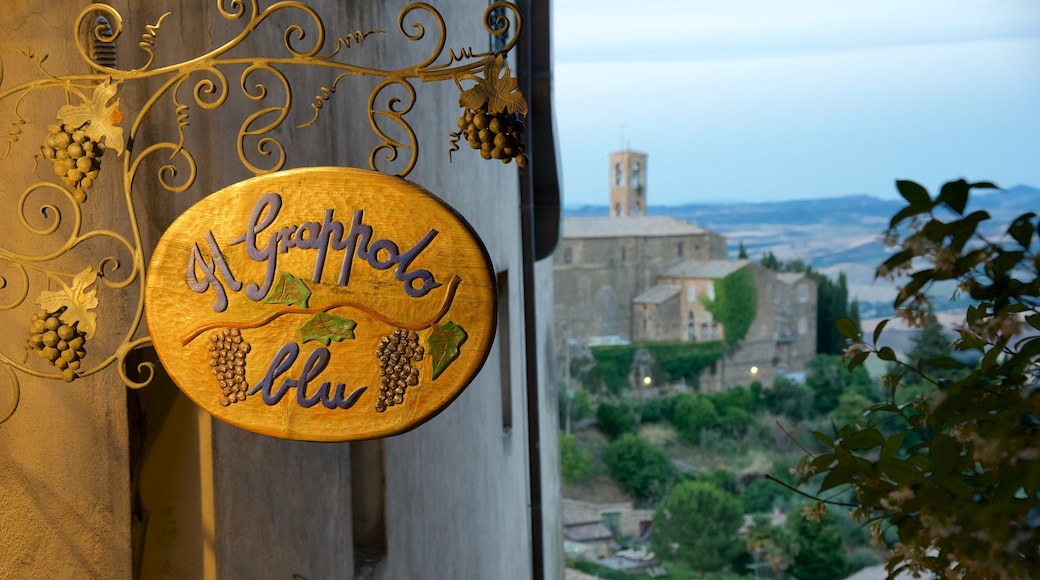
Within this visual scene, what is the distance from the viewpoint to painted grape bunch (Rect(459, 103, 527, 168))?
1.33 m

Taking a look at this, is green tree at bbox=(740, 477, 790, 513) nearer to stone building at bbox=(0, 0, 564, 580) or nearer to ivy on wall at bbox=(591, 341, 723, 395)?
ivy on wall at bbox=(591, 341, 723, 395)

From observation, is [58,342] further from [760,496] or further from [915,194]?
[760,496]

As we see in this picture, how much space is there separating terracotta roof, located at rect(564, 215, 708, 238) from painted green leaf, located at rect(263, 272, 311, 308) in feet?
100.0

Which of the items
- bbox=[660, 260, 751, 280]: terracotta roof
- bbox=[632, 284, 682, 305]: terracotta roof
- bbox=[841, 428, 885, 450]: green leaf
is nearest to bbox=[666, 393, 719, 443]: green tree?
bbox=[632, 284, 682, 305]: terracotta roof

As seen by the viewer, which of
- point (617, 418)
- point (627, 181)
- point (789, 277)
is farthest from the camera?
point (627, 181)

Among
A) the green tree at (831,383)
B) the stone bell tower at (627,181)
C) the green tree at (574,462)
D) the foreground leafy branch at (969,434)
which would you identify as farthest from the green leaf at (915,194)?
the stone bell tower at (627,181)

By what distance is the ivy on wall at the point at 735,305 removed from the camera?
30197mm

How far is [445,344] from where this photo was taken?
52.9 inches

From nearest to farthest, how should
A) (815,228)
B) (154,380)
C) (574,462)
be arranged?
(154,380), (574,462), (815,228)

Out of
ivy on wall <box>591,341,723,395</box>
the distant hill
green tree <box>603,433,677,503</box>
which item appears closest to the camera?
green tree <box>603,433,677,503</box>

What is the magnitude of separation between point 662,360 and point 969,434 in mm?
29254

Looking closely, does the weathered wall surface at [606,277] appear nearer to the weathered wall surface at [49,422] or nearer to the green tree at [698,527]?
the green tree at [698,527]

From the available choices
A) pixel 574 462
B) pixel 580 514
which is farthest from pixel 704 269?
pixel 580 514

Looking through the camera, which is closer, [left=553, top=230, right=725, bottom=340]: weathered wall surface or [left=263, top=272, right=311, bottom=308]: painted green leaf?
[left=263, top=272, right=311, bottom=308]: painted green leaf
